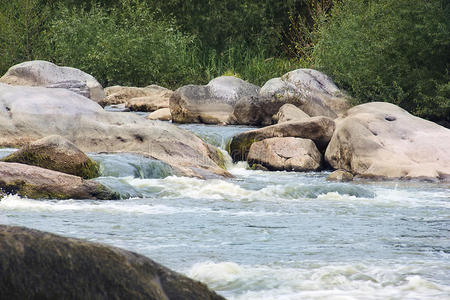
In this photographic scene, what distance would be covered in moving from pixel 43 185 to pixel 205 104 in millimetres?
11382

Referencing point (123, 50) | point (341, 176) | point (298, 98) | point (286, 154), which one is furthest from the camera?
point (123, 50)

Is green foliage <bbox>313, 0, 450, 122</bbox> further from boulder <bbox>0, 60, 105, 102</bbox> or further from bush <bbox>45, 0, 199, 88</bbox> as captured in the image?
bush <bbox>45, 0, 199, 88</bbox>

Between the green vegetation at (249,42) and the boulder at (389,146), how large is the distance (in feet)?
8.42

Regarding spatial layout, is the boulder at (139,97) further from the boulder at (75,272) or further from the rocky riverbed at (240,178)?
the boulder at (75,272)

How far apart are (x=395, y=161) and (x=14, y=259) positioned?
497 inches

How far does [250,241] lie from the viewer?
766 cm

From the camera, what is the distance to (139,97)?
23.9m

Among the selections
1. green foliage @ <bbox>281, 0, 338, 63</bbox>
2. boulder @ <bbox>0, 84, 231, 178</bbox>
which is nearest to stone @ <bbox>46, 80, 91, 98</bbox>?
boulder @ <bbox>0, 84, 231, 178</bbox>

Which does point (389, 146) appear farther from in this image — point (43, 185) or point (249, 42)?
point (249, 42)

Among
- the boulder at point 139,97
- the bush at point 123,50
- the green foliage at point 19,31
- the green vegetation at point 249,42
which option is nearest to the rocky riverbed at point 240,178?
the boulder at point 139,97

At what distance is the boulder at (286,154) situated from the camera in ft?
50.9

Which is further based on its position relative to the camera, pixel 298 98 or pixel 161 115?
pixel 161 115

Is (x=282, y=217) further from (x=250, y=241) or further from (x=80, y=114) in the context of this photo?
(x=80, y=114)

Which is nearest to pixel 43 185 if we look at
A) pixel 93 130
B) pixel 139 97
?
pixel 93 130
